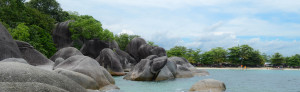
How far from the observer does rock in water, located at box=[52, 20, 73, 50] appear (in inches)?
1788

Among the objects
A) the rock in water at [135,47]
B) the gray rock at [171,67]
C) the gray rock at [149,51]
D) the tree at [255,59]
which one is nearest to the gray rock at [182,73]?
the gray rock at [171,67]

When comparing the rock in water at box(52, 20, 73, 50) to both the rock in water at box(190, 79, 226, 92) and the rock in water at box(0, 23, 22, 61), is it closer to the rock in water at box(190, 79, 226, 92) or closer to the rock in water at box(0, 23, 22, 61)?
the rock in water at box(0, 23, 22, 61)

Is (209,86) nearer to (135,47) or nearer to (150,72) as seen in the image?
(150,72)

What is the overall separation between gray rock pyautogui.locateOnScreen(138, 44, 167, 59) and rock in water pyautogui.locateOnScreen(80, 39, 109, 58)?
8.21 metres

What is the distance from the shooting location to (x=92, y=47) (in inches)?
1724

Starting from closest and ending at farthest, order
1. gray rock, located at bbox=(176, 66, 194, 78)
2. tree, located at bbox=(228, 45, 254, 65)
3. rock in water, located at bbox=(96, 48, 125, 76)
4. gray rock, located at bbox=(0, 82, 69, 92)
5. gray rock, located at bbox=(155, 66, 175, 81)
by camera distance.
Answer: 1. gray rock, located at bbox=(0, 82, 69, 92)
2. gray rock, located at bbox=(155, 66, 175, 81)
3. gray rock, located at bbox=(176, 66, 194, 78)
4. rock in water, located at bbox=(96, 48, 125, 76)
5. tree, located at bbox=(228, 45, 254, 65)

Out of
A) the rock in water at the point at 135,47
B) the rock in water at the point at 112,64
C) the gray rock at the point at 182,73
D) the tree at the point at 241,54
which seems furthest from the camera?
the tree at the point at 241,54

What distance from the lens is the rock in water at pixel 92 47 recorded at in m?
43.5

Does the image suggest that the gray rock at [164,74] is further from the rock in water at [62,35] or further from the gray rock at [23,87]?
the rock in water at [62,35]

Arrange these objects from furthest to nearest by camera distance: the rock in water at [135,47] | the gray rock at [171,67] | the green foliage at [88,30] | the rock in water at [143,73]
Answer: the rock in water at [135,47] → the green foliage at [88,30] → the gray rock at [171,67] → the rock in water at [143,73]

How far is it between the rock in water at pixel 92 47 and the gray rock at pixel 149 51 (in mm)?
8213

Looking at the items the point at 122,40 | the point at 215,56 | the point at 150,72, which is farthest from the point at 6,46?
the point at 215,56

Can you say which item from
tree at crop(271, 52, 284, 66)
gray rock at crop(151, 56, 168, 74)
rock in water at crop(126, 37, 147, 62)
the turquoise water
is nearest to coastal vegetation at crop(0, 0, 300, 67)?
tree at crop(271, 52, 284, 66)

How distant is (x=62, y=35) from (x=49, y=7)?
7.53 meters
